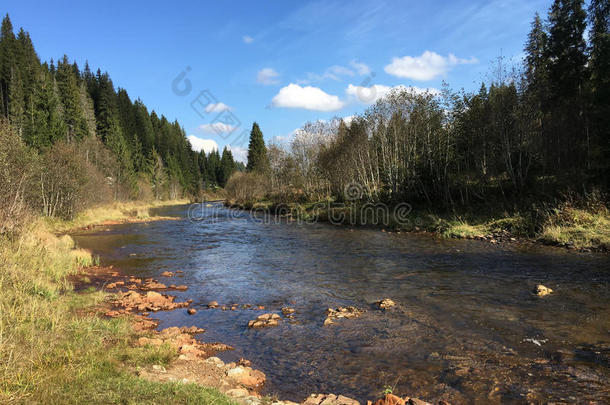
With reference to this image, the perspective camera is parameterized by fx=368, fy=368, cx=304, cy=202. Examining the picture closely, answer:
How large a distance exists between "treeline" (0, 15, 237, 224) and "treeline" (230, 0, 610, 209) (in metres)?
29.1

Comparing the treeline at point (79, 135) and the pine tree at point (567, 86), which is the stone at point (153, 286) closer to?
the treeline at point (79, 135)

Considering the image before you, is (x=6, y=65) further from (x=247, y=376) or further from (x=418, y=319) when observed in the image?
(x=418, y=319)

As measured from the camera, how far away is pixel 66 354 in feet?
19.4

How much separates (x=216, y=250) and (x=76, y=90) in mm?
56237

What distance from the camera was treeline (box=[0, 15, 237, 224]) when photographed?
111ft

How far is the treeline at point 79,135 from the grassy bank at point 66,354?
14.3 metres

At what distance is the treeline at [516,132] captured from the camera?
979 inches

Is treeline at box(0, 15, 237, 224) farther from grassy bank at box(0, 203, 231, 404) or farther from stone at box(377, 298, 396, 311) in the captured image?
stone at box(377, 298, 396, 311)

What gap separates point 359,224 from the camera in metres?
33.6

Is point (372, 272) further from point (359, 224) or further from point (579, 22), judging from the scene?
point (579, 22)

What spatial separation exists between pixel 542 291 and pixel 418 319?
4.75m

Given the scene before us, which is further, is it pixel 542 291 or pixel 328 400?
pixel 542 291

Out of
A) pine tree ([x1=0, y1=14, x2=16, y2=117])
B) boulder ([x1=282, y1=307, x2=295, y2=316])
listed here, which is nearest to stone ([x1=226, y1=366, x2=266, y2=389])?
boulder ([x1=282, y1=307, x2=295, y2=316])

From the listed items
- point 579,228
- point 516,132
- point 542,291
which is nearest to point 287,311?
point 542,291
